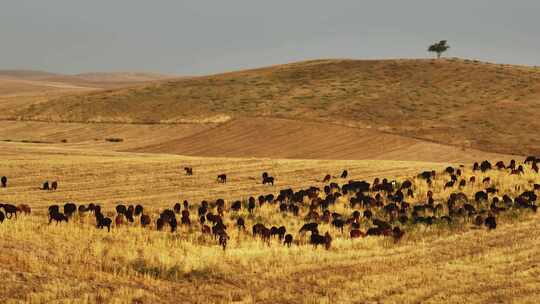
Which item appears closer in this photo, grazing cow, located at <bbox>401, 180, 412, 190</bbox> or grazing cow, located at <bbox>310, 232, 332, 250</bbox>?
grazing cow, located at <bbox>310, 232, 332, 250</bbox>

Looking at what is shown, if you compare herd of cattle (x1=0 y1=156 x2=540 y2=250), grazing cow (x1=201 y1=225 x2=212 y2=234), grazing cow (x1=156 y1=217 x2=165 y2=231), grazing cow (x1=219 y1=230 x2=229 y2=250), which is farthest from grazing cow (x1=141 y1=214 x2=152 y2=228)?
grazing cow (x1=219 y1=230 x2=229 y2=250)

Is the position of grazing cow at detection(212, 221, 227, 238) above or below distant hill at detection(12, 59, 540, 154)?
below

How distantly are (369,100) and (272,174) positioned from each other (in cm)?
4182

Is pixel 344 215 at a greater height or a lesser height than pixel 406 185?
lesser

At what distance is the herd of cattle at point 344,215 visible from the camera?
20.8 metres

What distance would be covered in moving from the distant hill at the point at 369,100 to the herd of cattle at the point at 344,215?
28822 millimetres

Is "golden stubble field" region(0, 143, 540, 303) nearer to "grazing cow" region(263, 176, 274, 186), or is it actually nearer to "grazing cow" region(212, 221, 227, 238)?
"grazing cow" region(212, 221, 227, 238)

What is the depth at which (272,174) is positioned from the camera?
37.5 meters

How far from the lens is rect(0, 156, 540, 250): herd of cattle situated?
20.8 meters

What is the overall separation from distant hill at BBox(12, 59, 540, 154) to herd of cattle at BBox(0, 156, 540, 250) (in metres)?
28.8

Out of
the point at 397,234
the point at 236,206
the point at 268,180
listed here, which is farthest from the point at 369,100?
the point at 397,234

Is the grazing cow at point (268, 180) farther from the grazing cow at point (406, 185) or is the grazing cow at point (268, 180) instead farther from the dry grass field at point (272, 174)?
the grazing cow at point (406, 185)

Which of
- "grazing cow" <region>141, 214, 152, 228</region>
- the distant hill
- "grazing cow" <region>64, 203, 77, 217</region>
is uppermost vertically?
the distant hill

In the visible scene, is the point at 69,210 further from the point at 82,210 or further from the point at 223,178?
the point at 223,178
